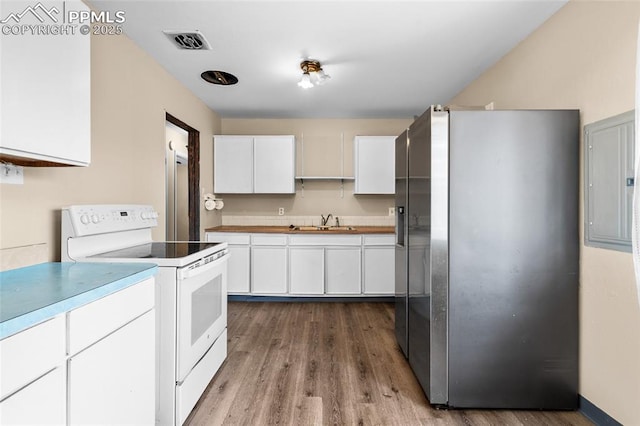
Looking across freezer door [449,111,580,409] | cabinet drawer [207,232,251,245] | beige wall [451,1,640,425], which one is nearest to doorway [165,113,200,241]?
Answer: cabinet drawer [207,232,251,245]

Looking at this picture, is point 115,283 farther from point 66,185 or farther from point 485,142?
point 485,142

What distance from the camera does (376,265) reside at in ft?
12.6

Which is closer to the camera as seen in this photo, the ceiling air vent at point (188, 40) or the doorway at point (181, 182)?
the ceiling air vent at point (188, 40)

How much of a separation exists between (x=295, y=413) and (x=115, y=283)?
1239 mm

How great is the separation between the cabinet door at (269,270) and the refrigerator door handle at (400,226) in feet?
5.25

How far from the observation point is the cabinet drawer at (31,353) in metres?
0.81

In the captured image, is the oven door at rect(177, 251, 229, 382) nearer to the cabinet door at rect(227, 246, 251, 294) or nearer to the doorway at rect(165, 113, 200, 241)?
the cabinet door at rect(227, 246, 251, 294)

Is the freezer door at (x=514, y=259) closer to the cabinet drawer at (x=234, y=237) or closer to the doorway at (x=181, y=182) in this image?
the cabinet drawer at (x=234, y=237)

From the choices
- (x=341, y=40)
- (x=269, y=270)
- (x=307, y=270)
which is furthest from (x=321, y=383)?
(x=341, y=40)

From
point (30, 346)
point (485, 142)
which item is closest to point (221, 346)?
point (30, 346)

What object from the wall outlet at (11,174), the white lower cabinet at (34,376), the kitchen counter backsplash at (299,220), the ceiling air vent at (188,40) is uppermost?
the ceiling air vent at (188,40)

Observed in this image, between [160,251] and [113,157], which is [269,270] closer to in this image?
[160,251]

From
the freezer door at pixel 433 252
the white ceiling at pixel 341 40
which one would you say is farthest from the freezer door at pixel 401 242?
the white ceiling at pixel 341 40

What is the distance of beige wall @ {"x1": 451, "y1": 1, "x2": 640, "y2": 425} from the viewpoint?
5.01ft
